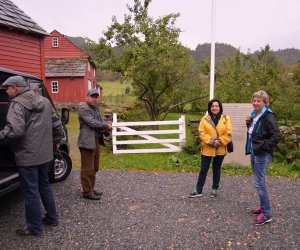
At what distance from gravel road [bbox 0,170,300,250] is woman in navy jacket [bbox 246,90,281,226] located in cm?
29

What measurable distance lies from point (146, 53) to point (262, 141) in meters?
10.5

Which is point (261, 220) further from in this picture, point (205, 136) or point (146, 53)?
point (146, 53)

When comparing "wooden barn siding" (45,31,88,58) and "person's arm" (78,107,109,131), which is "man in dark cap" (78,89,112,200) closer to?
"person's arm" (78,107,109,131)

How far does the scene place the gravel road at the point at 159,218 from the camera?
3.79 metres

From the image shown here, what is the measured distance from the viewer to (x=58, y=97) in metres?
31.3

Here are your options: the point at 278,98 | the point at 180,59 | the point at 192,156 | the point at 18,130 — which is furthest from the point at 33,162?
the point at 278,98

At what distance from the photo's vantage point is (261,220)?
4.29 m

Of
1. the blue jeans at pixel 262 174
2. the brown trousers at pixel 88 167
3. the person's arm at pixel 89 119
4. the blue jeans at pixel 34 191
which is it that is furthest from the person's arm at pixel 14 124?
the blue jeans at pixel 262 174

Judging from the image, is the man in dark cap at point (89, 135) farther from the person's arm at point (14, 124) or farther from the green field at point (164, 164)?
the green field at point (164, 164)

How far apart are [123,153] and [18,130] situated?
604 centimetres

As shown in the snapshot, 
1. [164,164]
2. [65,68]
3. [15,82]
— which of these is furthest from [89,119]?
A: [65,68]

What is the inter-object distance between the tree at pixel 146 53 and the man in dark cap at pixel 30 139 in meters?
9.90

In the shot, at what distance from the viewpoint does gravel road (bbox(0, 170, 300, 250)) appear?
3787 mm

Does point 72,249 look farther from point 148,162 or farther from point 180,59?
point 180,59
